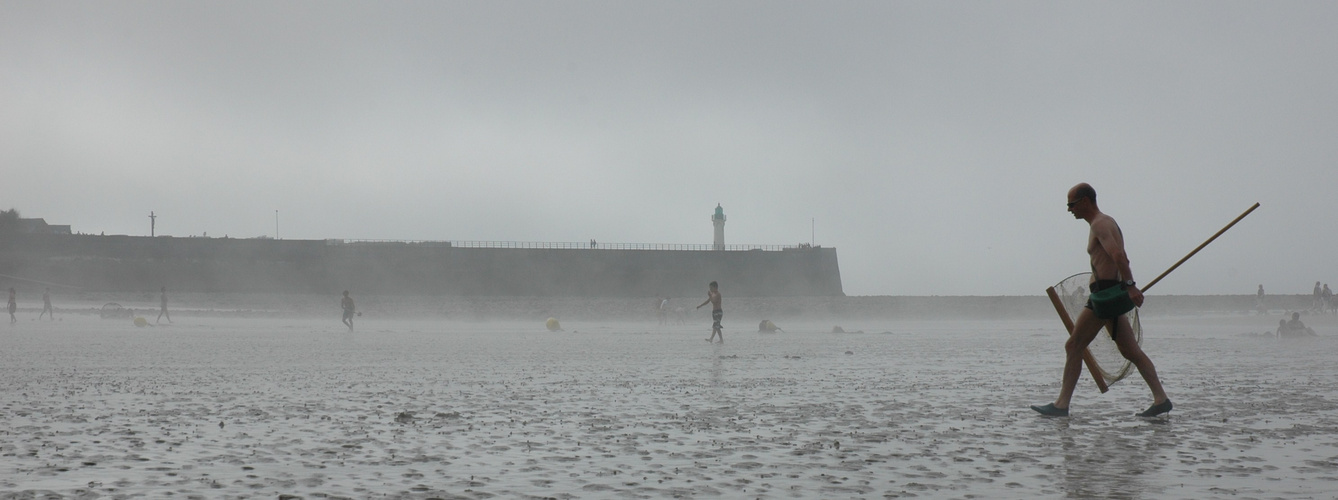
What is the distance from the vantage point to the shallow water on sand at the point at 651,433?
423 cm

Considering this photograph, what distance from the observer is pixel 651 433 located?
582cm

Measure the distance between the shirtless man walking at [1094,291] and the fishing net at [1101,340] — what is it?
2.46 ft

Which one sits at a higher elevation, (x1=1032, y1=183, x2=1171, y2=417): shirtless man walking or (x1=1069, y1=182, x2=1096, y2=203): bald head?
(x1=1069, y1=182, x2=1096, y2=203): bald head

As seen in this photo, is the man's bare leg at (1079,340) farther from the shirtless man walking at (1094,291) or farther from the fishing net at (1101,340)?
the fishing net at (1101,340)

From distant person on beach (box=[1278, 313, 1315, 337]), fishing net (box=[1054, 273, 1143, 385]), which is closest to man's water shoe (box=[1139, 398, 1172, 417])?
fishing net (box=[1054, 273, 1143, 385])

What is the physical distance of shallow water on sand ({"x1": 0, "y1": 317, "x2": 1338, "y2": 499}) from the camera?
4234 millimetres

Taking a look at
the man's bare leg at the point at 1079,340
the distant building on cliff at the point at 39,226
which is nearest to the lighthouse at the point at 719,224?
the distant building on cliff at the point at 39,226

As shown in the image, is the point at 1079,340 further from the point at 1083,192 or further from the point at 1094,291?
the point at 1083,192

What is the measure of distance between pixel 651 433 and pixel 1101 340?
375 cm

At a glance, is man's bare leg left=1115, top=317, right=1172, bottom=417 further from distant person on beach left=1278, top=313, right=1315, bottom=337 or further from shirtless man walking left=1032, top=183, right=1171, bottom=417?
distant person on beach left=1278, top=313, right=1315, bottom=337

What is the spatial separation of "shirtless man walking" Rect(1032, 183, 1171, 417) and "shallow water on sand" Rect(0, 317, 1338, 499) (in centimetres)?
22

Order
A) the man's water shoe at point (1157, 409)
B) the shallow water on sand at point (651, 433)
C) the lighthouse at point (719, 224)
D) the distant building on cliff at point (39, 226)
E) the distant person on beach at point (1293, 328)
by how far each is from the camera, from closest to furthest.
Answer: the shallow water on sand at point (651, 433) < the man's water shoe at point (1157, 409) < the distant person on beach at point (1293, 328) < the distant building on cliff at point (39, 226) < the lighthouse at point (719, 224)

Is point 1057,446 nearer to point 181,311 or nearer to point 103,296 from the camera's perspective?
point 181,311

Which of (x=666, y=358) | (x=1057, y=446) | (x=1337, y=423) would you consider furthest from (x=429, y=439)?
(x=666, y=358)
